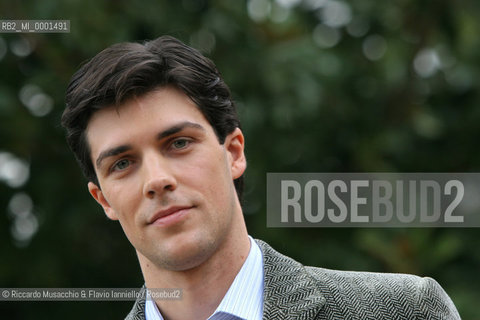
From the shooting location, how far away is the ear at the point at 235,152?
264 cm

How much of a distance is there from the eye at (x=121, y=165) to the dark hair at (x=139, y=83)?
16 cm

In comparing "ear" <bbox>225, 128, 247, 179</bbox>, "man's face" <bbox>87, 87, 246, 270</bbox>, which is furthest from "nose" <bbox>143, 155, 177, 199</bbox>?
"ear" <bbox>225, 128, 247, 179</bbox>

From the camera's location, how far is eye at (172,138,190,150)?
7.97 feet

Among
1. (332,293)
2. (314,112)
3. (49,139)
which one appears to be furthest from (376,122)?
(332,293)

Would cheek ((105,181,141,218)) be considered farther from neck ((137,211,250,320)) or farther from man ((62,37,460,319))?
neck ((137,211,250,320))

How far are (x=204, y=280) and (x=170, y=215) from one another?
0.21 meters

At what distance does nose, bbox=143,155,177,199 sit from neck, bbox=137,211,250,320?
22 cm

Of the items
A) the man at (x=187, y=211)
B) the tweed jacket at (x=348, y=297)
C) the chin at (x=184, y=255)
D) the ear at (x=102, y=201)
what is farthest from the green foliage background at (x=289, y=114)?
the chin at (x=184, y=255)

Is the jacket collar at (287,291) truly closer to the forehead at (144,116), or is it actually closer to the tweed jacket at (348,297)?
the tweed jacket at (348,297)

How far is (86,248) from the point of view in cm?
570

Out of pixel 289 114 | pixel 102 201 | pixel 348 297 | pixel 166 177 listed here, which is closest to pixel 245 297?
pixel 348 297

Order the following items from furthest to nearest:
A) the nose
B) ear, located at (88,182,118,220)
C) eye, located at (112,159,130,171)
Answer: ear, located at (88,182,118,220) < eye, located at (112,159,130,171) < the nose

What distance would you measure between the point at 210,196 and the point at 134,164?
221 mm

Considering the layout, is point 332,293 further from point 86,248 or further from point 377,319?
point 86,248
